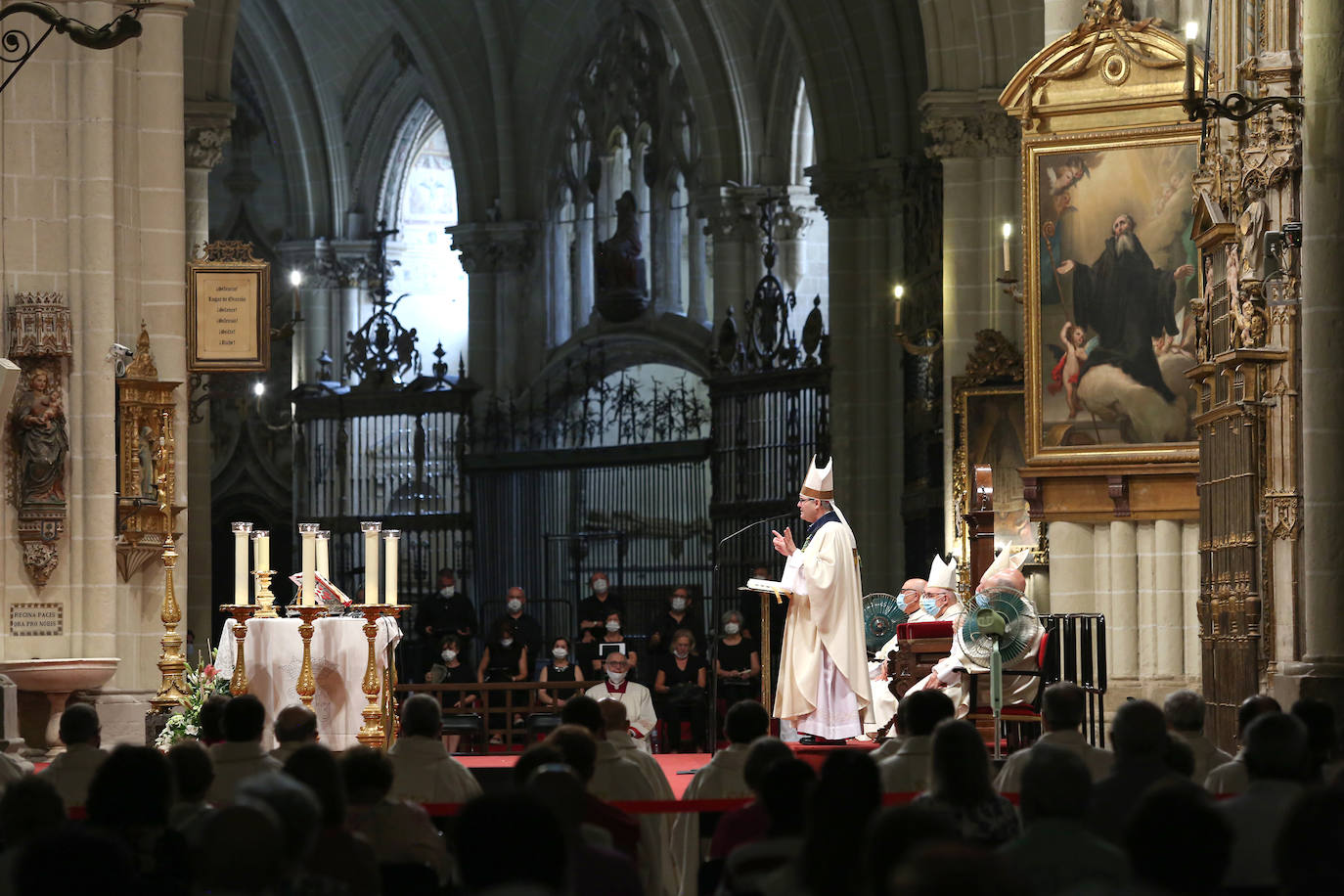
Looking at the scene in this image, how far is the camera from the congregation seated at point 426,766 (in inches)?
317

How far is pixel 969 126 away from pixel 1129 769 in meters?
14.2

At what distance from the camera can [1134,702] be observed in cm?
707

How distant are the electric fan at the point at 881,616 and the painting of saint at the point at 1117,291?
257 cm

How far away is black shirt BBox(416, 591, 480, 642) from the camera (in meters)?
21.0

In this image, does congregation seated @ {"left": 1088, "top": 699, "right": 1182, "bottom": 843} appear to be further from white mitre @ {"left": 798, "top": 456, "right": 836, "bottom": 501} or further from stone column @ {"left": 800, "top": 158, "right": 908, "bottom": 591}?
stone column @ {"left": 800, "top": 158, "right": 908, "bottom": 591}

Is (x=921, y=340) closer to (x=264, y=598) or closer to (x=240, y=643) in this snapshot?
(x=264, y=598)

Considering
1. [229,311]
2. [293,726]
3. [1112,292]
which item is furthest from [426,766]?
[229,311]

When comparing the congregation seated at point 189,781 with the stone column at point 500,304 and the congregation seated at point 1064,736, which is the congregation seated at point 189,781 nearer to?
the congregation seated at point 1064,736

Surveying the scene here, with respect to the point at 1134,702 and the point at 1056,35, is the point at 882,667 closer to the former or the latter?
the point at 1056,35

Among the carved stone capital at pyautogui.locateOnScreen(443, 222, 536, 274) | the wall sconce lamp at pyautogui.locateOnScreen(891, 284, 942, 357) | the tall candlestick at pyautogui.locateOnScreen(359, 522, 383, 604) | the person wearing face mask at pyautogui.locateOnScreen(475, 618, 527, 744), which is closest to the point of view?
the tall candlestick at pyautogui.locateOnScreen(359, 522, 383, 604)

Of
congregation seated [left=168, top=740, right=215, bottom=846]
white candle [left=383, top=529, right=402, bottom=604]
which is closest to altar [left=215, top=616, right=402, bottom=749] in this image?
white candle [left=383, top=529, right=402, bottom=604]

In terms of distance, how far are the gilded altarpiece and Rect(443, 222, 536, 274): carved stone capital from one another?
1923 centimetres

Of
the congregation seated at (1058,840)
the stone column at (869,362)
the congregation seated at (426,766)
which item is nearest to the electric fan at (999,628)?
the congregation seated at (426,766)

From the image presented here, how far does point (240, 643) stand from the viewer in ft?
45.6
